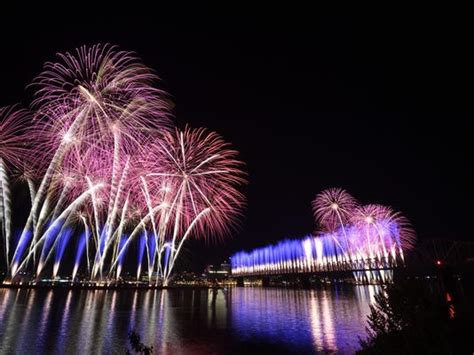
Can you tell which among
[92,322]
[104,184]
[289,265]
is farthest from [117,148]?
[289,265]

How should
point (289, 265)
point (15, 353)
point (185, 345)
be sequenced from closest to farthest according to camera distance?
point (15, 353)
point (185, 345)
point (289, 265)

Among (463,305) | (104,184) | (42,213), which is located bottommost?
(463,305)

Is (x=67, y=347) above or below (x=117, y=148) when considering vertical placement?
below

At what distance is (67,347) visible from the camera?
1436cm

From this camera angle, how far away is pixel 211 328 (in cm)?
2155

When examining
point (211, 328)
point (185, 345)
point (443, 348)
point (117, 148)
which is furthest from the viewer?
point (117, 148)

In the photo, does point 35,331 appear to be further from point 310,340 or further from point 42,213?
point 42,213

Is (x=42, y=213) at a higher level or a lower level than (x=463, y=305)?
higher

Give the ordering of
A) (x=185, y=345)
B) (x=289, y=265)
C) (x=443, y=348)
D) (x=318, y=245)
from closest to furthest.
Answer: (x=443, y=348) < (x=185, y=345) < (x=318, y=245) < (x=289, y=265)

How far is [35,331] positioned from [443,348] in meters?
18.9

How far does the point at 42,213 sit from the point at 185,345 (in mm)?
31933

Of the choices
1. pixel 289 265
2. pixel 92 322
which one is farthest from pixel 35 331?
pixel 289 265

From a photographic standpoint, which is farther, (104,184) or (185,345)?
(104,184)

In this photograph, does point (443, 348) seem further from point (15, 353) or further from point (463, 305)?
point (15, 353)
